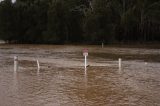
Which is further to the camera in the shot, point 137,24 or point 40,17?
point 40,17

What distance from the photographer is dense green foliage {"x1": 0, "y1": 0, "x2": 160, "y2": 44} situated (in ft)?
275

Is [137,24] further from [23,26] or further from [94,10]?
[23,26]

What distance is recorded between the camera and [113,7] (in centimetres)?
8750

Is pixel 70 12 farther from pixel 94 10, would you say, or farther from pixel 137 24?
pixel 137 24

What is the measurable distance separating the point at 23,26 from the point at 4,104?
8605cm

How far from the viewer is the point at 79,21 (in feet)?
305

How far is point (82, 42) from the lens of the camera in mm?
90938

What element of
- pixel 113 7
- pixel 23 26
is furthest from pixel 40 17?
pixel 113 7

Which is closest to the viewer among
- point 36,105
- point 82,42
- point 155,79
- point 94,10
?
point 36,105

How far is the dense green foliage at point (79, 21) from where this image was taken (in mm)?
83875

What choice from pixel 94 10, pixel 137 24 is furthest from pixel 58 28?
pixel 137 24

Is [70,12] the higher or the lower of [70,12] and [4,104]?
the higher

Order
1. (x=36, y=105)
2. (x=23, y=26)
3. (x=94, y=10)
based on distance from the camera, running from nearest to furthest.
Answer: (x=36, y=105), (x=94, y=10), (x=23, y=26)

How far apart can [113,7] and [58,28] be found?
1319 cm
